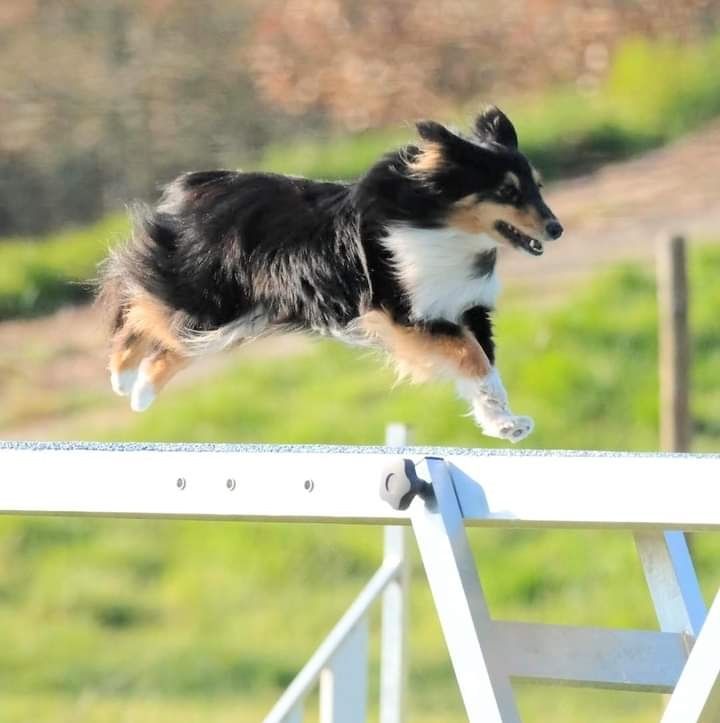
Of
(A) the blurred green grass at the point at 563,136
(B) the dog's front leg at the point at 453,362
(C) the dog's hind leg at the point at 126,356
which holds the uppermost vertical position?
(A) the blurred green grass at the point at 563,136

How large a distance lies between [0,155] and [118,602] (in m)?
2.71

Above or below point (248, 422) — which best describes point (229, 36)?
above

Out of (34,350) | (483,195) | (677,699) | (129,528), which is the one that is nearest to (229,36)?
(34,350)

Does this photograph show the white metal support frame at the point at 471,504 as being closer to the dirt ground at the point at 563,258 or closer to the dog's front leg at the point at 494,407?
the dog's front leg at the point at 494,407

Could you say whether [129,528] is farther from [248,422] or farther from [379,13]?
[379,13]

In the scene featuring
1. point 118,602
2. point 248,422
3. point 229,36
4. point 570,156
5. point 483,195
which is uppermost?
point 229,36

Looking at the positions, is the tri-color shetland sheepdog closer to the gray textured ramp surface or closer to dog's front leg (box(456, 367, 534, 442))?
dog's front leg (box(456, 367, 534, 442))

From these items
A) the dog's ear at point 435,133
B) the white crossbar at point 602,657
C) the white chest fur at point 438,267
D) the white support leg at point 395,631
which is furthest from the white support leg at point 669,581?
the white support leg at point 395,631

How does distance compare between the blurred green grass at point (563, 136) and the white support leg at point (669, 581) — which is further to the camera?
the blurred green grass at point (563, 136)

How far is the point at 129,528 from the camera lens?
28.5ft

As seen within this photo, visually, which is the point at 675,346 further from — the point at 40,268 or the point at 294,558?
the point at 40,268

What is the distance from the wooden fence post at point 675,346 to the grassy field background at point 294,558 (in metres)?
0.64

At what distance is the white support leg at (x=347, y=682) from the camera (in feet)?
15.0

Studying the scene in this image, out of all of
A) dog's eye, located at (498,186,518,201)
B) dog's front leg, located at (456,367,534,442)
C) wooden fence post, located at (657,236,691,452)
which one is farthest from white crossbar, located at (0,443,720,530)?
wooden fence post, located at (657,236,691,452)
